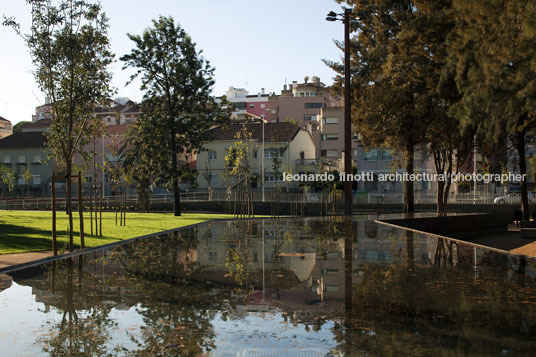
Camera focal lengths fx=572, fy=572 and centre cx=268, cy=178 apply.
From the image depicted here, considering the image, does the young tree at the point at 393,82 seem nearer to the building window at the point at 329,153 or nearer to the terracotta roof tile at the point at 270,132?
the terracotta roof tile at the point at 270,132

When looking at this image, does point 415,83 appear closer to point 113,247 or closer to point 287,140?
point 113,247

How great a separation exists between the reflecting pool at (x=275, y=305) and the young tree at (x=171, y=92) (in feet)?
85.8

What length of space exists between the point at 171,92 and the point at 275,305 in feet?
112

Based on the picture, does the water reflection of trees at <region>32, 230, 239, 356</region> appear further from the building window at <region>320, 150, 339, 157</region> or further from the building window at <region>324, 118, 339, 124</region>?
the building window at <region>320, 150, 339, 157</region>

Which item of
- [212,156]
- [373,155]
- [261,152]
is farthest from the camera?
[212,156]

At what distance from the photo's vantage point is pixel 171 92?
40.4 m

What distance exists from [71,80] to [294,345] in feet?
41.1

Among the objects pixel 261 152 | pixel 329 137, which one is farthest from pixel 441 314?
pixel 329 137

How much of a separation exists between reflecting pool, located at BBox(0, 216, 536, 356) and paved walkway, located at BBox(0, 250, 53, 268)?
0.72 meters

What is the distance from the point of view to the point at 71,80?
1602 cm

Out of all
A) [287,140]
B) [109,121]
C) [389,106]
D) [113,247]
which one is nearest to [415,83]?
[389,106]

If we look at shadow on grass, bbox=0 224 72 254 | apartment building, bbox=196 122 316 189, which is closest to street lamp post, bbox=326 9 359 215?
shadow on grass, bbox=0 224 72 254

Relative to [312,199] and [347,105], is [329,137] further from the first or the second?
[347,105]

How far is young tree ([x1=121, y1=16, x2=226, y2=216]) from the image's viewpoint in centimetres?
3912
